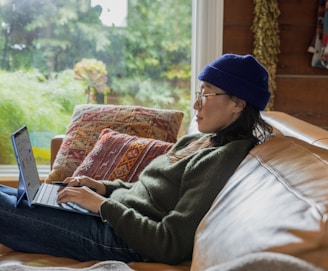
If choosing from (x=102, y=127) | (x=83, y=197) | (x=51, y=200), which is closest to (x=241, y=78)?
(x=83, y=197)

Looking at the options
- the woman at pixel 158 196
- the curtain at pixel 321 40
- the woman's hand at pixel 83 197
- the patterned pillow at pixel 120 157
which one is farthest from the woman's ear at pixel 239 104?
the curtain at pixel 321 40

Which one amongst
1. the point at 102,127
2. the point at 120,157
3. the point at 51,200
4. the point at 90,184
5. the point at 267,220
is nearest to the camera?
the point at 267,220

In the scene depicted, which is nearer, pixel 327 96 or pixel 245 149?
pixel 245 149

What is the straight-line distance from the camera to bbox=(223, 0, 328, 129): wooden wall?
3.39m

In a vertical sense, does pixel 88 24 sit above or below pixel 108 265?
above

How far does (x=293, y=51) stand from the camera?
11.3 ft

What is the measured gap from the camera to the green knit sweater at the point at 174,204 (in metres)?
1.60

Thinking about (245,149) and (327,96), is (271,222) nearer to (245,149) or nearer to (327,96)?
(245,149)

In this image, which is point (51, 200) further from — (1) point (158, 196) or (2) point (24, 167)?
(1) point (158, 196)

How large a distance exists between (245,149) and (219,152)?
82mm

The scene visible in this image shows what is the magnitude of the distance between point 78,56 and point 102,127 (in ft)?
2.84

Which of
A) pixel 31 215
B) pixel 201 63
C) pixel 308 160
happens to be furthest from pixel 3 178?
pixel 308 160

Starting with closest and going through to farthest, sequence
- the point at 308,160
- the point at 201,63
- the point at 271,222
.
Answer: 1. the point at 271,222
2. the point at 308,160
3. the point at 201,63

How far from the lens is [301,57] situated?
346cm
